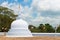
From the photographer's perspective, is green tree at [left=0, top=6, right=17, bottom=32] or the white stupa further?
green tree at [left=0, top=6, right=17, bottom=32]

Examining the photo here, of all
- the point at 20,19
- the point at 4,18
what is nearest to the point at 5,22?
the point at 4,18

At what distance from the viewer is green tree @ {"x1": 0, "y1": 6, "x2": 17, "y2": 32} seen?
49094mm

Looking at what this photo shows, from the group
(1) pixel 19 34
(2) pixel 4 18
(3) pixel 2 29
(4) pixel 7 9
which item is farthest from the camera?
(4) pixel 7 9

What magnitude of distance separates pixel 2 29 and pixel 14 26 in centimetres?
1721

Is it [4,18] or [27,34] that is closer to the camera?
[27,34]

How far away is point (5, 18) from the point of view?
51.3 meters

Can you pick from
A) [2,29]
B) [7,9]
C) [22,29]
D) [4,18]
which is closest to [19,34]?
[22,29]

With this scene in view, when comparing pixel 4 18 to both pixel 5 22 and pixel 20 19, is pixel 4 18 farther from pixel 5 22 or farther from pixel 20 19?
pixel 20 19

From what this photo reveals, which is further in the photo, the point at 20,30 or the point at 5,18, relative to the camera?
the point at 5,18

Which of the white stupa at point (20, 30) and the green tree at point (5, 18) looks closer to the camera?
the white stupa at point (20, 30)

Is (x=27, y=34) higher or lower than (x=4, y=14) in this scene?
lower

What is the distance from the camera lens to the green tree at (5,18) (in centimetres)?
4909

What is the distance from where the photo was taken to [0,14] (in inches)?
2127

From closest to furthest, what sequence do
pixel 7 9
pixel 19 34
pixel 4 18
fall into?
pixel 19 34, pixel 4 18, pixel 7 9
